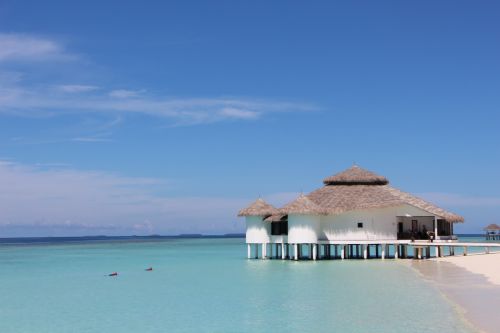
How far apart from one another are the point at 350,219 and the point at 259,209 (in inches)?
203

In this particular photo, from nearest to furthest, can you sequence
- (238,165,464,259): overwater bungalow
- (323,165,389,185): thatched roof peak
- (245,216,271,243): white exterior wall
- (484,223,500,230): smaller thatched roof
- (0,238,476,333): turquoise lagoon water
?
(0,238,476,333): turquoise lagoon water < (238,165,464,259): overwater bungalow < (245,216,271,243): white exterior wall < (323,165,389,185): thatched roof peak < (484,223,500,230): smaller thatched roof

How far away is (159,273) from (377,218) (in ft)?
40.9

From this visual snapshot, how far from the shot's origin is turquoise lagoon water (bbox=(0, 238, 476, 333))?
16.3 m

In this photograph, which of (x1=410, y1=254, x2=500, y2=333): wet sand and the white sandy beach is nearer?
(x1=410, y1=254, x2=500, y2=333): wet sand

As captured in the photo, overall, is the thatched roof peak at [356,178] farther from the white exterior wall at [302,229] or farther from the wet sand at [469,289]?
the wet sand at [469,289]

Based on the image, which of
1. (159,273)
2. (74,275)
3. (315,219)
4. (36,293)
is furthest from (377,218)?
(36,293)

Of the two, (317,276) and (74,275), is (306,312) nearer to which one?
(317,276)

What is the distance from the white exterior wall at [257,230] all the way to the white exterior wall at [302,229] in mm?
2199

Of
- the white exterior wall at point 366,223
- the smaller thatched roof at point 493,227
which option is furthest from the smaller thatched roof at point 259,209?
the smaller thatched roof at point 493,227

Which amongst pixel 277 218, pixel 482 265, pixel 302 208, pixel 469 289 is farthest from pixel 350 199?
pixel 469 289

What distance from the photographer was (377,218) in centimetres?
3638

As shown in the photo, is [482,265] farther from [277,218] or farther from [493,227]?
[493,227]

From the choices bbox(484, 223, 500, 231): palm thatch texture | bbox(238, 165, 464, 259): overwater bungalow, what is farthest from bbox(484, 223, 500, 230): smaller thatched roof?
bbox(238, 165, 464, 259): overwater bungalow

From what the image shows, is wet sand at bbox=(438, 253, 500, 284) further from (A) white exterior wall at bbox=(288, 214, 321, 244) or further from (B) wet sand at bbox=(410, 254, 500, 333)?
(A) white exterior wall at bbox=(288, 214, 321, 244)
